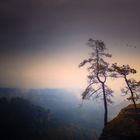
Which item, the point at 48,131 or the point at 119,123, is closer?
the point at 119,123

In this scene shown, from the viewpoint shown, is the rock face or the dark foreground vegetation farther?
the dark foreground vegetation

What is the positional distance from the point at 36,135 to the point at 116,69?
13967 centimetres

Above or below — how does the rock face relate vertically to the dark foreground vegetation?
above

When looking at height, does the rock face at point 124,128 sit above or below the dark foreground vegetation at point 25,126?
above

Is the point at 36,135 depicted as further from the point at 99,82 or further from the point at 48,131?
the point at 99,82

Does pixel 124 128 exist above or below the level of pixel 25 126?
above

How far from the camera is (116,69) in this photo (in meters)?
29.8

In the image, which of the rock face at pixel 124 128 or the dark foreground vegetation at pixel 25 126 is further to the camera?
the dark foreground vegetation at pixel 25 126

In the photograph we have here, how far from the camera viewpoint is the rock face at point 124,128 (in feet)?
89.2

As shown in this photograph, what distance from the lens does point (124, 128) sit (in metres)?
28.6

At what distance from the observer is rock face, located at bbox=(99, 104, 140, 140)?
89.2ft

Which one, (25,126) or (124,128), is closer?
(124,128)

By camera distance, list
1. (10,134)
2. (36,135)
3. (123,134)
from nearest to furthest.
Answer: (123,134), (10,134), (36,135)

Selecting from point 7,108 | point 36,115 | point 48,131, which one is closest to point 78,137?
point 48,131
